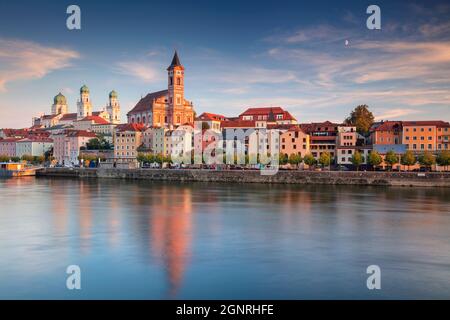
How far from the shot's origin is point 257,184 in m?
49.0

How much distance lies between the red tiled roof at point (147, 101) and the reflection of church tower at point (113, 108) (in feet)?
110

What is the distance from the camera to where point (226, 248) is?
17.9 meters

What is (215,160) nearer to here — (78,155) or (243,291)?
(78,155)

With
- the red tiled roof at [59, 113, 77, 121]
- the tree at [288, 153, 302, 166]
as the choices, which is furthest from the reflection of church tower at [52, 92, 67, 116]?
the tree at [288, 153, 302, 166]

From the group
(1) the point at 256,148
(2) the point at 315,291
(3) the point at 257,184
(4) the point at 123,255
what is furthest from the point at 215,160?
(2) the point at 315,291

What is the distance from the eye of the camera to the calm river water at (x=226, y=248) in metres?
13.1

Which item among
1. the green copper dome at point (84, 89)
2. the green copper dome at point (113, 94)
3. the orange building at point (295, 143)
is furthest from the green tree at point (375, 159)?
the green copper dome at point (84, 89)

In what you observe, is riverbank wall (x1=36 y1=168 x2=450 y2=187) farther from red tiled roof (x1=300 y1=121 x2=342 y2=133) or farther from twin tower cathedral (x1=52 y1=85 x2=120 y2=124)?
twin tower cathedral (x1=52 y1=85 x2=120 y2=124)

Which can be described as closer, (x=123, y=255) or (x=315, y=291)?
(x=315, y=291)

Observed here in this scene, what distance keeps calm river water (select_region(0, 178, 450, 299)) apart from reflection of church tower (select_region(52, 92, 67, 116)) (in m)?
111

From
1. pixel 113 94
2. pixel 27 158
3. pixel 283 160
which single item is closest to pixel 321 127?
pixel 283 160

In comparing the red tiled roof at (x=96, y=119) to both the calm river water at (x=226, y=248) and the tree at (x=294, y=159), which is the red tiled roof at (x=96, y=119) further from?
the calm river water at (x=226, y=248)

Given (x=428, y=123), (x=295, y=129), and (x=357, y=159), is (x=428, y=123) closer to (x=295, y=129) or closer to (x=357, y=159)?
(x=357, y=159)

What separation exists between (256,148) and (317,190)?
22132 mm
